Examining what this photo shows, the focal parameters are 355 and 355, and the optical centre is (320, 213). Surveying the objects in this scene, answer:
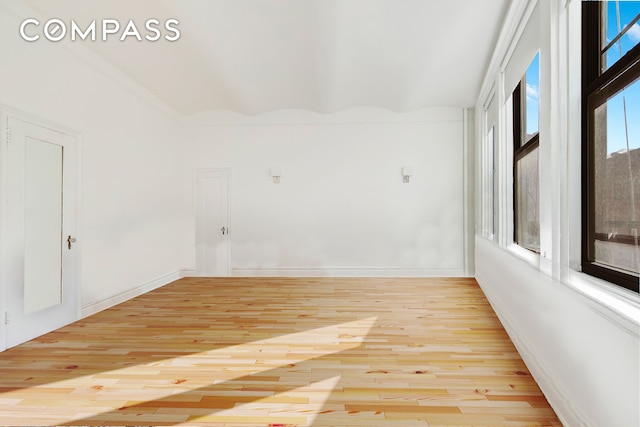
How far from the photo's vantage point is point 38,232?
11.9ft

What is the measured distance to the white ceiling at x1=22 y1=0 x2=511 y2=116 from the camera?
137 inches

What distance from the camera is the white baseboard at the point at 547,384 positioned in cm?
184

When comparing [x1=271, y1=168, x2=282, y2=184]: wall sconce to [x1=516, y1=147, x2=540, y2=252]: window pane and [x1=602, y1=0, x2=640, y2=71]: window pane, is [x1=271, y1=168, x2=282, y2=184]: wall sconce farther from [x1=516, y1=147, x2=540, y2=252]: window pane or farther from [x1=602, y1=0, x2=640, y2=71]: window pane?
[x1=602, y1=0, x2=640, y2=71]: window pane

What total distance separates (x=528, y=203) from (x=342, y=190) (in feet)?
11.9

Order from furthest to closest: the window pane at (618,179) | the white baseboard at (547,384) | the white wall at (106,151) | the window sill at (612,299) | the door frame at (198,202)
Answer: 1. the door frame at (198,202)
2. the white wall at (106,151)
3. the white baseboard at (547,384)
4. the window pane at (618,179)
5. the window sill at (612,299)

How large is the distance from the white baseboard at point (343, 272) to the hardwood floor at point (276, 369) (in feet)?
6.53

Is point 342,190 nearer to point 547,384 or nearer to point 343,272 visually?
point 343,272

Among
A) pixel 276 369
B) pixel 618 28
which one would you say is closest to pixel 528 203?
pixel 618 28

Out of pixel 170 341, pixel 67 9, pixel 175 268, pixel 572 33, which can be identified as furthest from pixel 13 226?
pixel 572 33

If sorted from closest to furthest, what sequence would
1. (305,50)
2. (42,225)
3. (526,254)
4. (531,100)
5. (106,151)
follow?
(526,254)
(531,100)
(42,225)
(305,50)
(106,151)

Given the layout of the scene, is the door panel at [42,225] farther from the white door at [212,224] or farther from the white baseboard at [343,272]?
the white baseboard at [343,272]

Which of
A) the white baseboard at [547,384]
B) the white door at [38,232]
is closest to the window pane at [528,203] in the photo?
the white baseboard at [547,384]

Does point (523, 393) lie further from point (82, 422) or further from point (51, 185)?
point (51, 185)

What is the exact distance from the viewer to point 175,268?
667 centimetres
